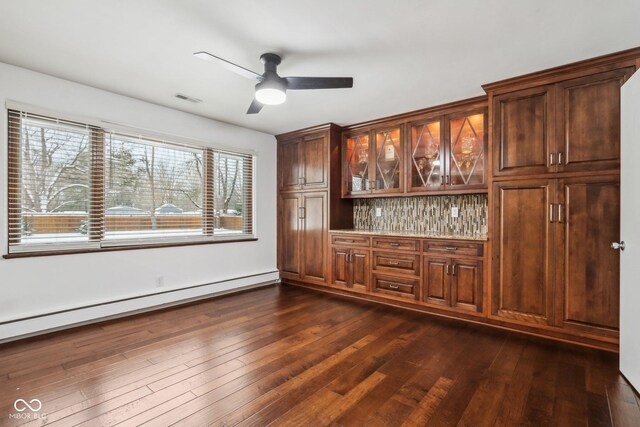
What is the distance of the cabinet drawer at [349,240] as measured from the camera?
13.2ft

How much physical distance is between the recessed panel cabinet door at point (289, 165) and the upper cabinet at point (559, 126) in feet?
8.93

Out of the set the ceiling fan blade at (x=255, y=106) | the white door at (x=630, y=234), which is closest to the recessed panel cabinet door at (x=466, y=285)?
the white door at (x=630, y=234)

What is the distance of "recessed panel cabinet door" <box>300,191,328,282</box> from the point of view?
4470mm

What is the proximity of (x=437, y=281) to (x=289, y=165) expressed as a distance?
2.79 metres

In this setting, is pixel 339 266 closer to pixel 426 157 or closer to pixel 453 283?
pixel 453 283

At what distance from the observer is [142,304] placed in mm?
3480

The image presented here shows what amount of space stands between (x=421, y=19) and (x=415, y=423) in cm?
243

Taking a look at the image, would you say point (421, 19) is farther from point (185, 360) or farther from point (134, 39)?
point (185, 360)

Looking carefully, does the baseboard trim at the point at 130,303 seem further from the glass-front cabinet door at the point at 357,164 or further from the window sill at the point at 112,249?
the glass-front cabinet door at the point at 357,164

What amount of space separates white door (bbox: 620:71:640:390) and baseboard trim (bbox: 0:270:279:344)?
396 centimetres

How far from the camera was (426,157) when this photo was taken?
379cm

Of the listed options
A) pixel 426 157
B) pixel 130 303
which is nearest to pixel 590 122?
pixel 426 157

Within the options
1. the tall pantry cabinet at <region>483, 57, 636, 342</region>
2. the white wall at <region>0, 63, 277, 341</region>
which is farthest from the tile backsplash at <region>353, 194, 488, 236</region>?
the white wall at <region>0, 63, 277, 341</region>

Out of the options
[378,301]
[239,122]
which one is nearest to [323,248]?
[378,301]
